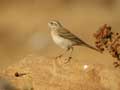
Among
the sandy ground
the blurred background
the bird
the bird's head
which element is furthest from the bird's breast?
the blurred background

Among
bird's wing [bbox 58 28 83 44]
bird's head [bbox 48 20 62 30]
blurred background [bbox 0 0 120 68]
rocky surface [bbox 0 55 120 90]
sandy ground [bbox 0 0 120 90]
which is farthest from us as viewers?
blurred background [bbox 0 0 120 68]

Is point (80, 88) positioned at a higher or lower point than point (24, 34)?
higher

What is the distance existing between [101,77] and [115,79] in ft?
0.87

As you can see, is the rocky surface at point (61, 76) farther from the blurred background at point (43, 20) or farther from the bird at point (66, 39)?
the blurred background at point (43, 20)

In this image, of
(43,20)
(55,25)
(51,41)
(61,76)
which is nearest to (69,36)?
(55,25)

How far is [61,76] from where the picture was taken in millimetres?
17422

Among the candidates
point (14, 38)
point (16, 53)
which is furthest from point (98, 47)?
point (14, 38)

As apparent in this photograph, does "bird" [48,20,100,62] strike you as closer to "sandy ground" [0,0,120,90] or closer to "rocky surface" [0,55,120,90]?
"sandy ground" [0,0,120,90]

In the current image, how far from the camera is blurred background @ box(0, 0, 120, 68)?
30766 millimetres

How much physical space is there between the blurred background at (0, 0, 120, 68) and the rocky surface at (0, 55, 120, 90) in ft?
37.5

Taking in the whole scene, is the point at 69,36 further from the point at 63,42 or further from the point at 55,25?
the point at 55,25

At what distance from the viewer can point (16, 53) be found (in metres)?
30.1

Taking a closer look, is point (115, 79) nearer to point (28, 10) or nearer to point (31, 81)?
point (31, 81)

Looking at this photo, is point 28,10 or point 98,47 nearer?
point 98,47
